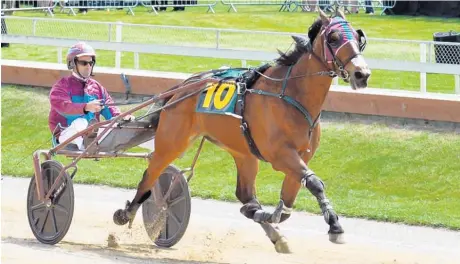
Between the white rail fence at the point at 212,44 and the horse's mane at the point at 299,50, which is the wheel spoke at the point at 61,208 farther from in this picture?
the white rail fence at the point at 212,44

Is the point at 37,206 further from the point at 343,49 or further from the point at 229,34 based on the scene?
the point at 229,34

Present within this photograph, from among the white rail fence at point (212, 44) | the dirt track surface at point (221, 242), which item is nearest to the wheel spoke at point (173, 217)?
the dirt track surface at point (221, 242)

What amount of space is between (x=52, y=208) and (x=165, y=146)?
3.88ft

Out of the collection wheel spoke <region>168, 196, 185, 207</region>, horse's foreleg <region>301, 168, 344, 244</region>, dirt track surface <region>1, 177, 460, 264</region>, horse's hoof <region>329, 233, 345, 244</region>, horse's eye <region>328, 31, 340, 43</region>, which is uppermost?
horse's eye <region>328, 31, 340, 43</region>

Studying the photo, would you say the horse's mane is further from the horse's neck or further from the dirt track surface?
the dirt track surface

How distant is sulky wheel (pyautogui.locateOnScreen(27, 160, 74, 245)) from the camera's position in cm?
938

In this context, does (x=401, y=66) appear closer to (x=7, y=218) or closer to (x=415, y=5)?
(x=7, y=218)

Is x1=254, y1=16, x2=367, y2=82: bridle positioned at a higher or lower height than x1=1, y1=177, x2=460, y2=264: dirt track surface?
higher

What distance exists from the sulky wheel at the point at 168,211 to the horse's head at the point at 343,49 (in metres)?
2.08

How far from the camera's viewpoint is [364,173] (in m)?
12.2

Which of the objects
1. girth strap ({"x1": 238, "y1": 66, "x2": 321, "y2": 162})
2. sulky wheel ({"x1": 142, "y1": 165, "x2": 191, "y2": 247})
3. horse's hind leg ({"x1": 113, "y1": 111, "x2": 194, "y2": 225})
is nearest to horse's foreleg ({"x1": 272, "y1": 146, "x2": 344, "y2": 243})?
girth strap ({"x1": 238, "y1": 66, "x2": 321, "y2": 162})

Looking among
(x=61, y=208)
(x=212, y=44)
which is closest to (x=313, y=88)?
(x=61, y=208)

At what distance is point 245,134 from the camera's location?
8375 mm

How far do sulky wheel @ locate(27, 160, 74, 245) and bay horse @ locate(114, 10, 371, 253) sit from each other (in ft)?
3.93
